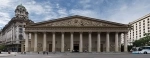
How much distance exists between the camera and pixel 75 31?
206ft

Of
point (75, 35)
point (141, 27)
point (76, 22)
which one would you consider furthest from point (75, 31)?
point (141, 27)

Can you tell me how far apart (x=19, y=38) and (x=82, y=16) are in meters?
48.9

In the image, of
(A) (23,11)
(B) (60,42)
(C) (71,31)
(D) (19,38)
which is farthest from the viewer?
(A) (23,11)

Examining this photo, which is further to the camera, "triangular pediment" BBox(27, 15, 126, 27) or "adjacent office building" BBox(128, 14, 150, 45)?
"adjacent office building" BBox(128, 14, 150, 45)

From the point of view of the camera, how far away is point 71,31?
206 feet

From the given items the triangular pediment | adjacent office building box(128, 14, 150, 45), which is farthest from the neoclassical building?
adjacent office building box(128, 14, 150, 45)

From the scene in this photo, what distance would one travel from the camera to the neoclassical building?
62938 mm

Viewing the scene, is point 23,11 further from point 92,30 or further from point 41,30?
point 92,30

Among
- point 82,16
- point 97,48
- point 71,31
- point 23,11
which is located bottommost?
point 97,48

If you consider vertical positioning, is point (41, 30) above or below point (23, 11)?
below

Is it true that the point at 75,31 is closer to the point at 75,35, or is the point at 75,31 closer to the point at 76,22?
the point at 76,22

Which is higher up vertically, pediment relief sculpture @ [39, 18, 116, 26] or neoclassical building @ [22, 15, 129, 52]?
pediment relief sculpture @ [39, 18, 116, 26]

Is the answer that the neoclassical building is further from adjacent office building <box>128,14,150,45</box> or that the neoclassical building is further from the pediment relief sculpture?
adjacent office building <box>128,14,150,45</box>

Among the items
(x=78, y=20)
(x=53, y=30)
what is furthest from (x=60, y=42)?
(x=78, y=20)
